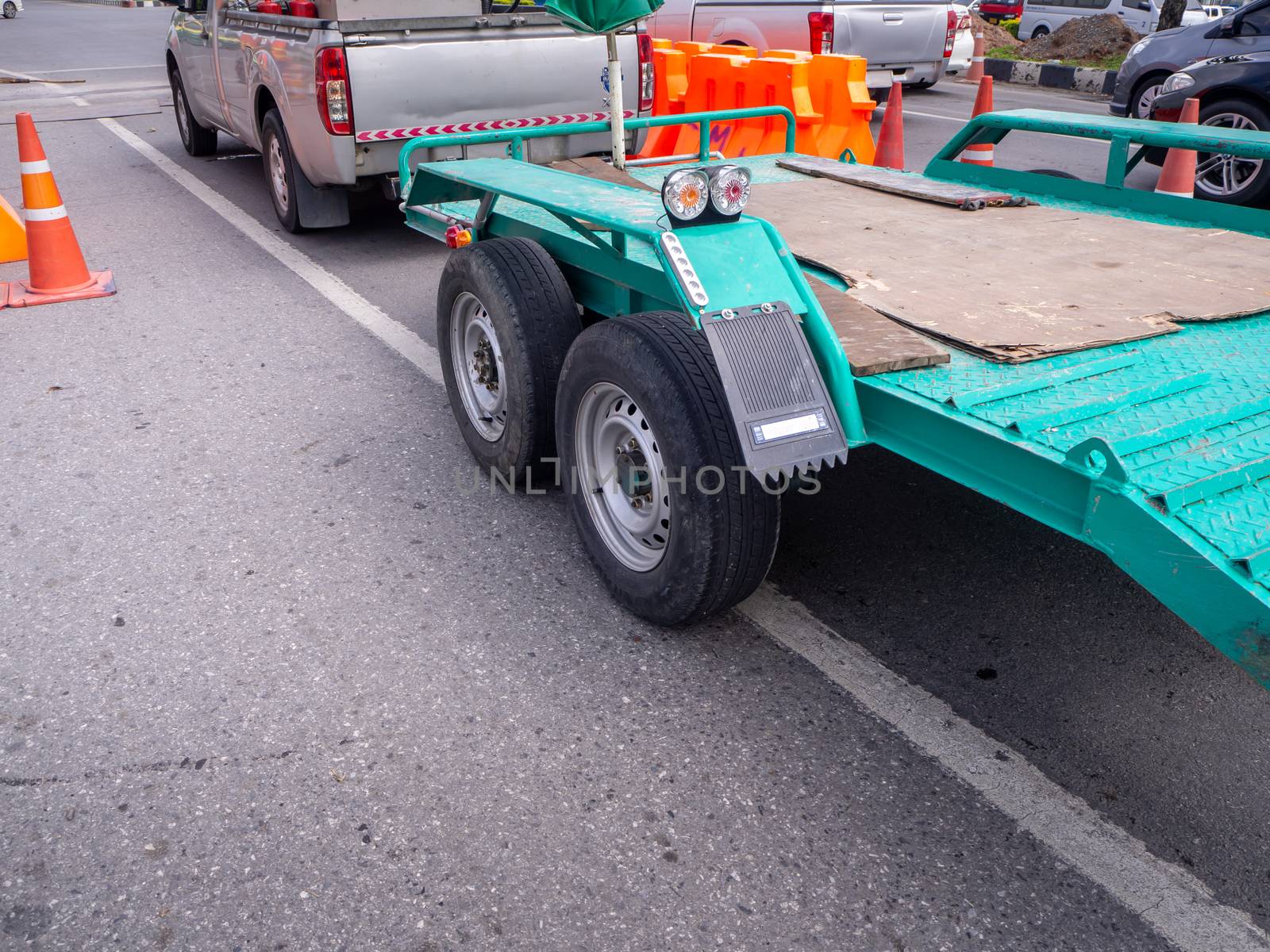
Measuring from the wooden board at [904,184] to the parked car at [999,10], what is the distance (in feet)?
81.0

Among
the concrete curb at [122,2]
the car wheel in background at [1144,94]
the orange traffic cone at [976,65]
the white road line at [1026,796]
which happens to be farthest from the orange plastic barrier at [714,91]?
the concrete curb at [122,2]

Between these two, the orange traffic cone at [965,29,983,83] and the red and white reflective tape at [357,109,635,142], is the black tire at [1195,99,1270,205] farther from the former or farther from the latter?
the orange traffic cone at [965,29,983,83]

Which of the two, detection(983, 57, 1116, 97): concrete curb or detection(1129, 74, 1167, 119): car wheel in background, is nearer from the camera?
detection(1129, 74, 1167, 119): car wheel in background

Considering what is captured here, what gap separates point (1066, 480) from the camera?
82.0 inches

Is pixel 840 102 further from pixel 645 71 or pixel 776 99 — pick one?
pixel 645 71

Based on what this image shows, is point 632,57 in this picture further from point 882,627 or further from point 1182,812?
point 1182,812

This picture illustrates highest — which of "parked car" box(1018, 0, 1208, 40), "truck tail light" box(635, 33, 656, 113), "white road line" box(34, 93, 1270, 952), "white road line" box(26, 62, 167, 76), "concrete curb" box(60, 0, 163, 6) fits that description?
"concrete curb" box(60, 0, 163, 6)

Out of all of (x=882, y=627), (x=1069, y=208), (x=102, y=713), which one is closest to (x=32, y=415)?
(x=102, y=713)

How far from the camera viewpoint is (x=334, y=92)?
20.4 feet

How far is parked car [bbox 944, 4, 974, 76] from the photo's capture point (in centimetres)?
1325

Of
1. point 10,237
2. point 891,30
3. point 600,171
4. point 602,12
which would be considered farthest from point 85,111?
point 602,12

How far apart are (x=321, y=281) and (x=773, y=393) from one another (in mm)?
4784

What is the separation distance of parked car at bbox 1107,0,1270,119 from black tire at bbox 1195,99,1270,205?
2.02 feet

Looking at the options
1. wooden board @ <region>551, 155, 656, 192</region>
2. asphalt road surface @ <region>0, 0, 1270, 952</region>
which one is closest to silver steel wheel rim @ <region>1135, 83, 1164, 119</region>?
wooden board @ <region>551, 155, 656, 192</region>
